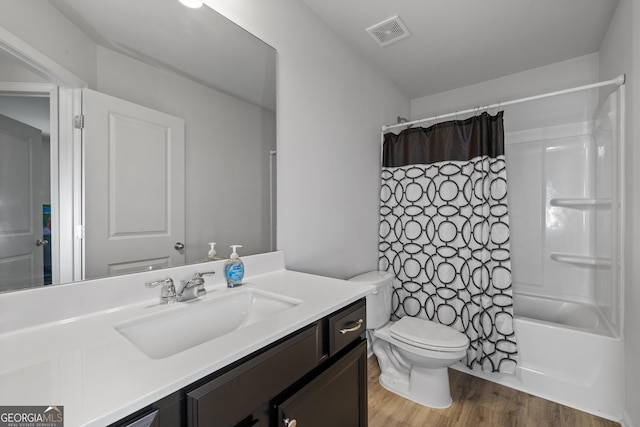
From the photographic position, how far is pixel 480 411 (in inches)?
65.4

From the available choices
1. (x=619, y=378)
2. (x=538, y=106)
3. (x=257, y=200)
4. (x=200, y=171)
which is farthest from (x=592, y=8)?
(x=200, y=171)

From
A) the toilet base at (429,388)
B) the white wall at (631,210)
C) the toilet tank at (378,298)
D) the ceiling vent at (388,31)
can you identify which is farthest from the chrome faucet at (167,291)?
the white wall at (631,210)

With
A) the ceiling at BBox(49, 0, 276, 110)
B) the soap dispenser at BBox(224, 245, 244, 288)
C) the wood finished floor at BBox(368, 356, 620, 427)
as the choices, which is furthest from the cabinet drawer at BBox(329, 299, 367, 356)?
the ceiling at BBox(49, 0, 276, 110)

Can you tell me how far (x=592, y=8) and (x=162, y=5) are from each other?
238cm

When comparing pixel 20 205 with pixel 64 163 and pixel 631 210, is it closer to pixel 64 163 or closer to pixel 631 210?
pixel 64 163

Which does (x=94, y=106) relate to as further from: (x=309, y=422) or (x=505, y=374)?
(x=505, y=374)

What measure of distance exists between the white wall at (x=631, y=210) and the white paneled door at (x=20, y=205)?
7.79 feet

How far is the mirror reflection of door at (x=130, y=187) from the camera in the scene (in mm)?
889

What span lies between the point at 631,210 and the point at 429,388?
145 cm

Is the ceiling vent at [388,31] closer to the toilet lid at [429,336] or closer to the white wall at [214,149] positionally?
the white wall at [214,149]

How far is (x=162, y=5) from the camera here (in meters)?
1.08

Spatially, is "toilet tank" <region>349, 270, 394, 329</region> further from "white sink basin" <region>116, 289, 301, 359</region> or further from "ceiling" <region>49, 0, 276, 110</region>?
"ceiling" <region>49, 0, 276, 110</region>

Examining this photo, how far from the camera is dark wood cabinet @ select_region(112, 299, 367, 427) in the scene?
1.80 ft

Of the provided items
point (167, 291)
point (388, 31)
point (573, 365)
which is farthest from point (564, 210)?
point (167, 291)
